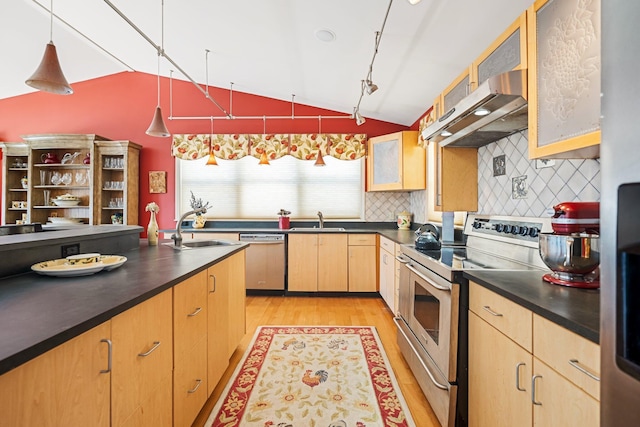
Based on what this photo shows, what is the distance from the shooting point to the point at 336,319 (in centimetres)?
321

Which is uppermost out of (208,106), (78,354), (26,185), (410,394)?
(208,106)

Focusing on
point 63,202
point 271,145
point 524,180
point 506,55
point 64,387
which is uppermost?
point 271,145

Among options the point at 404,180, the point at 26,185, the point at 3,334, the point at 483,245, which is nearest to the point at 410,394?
the point at 483,245

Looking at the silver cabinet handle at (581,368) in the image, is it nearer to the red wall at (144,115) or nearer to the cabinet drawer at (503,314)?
the cabinet drawer at (503,314)

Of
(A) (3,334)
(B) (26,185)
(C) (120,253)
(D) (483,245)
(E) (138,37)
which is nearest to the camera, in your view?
(A) (3,334)

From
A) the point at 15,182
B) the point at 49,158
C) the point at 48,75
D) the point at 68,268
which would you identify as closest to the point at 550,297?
the point at 68,268

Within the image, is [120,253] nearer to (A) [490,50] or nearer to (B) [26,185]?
(A) [490,50]

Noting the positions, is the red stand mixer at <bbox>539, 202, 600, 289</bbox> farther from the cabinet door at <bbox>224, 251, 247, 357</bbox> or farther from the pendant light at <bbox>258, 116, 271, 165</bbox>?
the pendant light at <bbox>258, 116, 271, 165</bbox>

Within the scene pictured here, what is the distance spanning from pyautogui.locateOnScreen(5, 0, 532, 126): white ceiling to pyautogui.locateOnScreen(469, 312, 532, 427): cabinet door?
1.88 m

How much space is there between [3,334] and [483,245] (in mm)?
2536

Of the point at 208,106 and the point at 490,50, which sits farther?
the point at 208,106

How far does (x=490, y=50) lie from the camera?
176cm

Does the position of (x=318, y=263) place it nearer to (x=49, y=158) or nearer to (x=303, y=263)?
(x=303, y=263)

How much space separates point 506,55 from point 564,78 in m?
0.48
